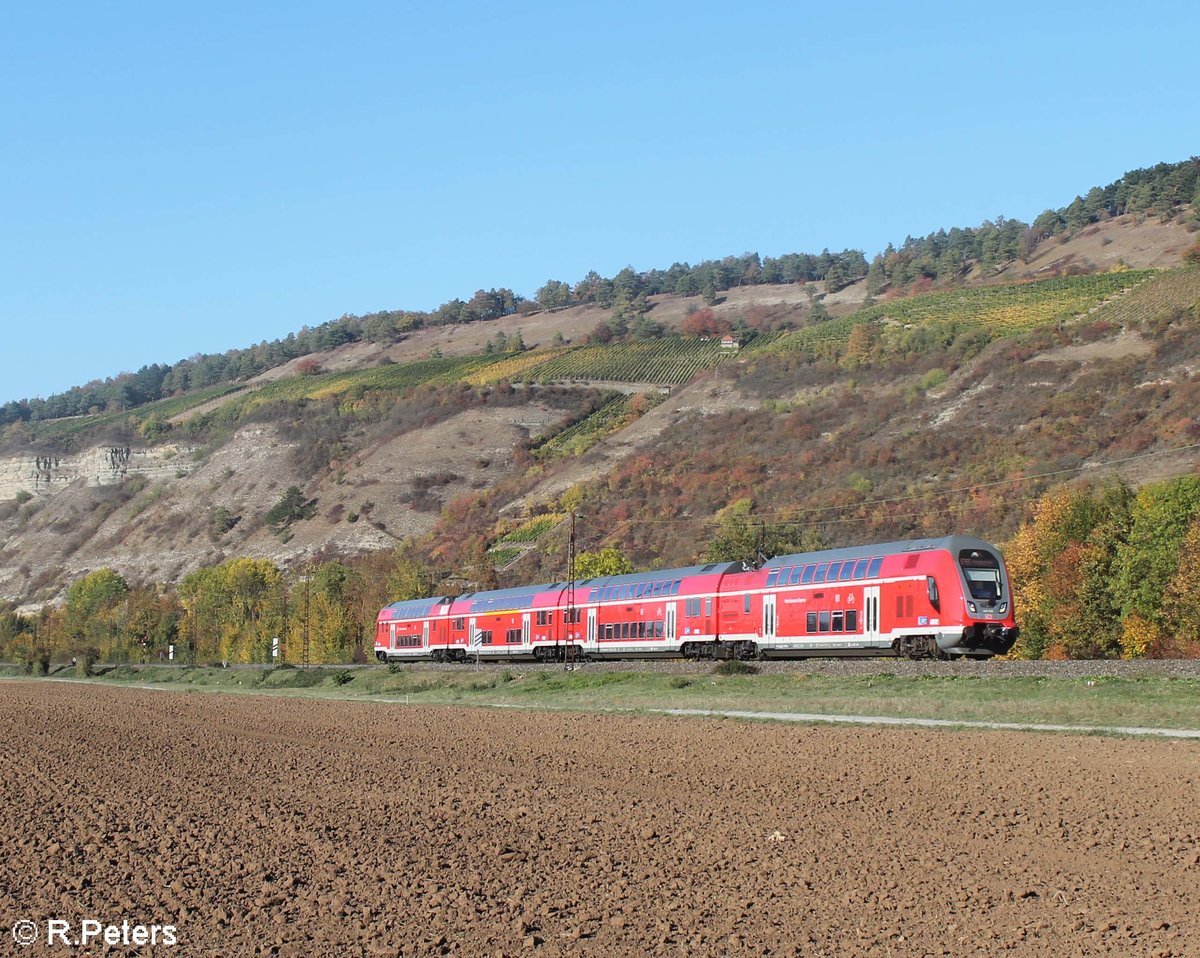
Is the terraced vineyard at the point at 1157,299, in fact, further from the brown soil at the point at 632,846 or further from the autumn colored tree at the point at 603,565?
the brown soil at the point at 632,846

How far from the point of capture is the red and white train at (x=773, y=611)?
3900 centimetres

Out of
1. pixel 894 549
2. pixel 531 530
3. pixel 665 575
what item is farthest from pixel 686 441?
pixel 894 549

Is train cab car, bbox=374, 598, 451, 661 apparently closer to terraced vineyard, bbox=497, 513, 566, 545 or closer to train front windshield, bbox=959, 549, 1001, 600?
terraced vineyard, bbox=497, 513, 566, 545

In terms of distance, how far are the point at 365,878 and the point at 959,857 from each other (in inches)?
255

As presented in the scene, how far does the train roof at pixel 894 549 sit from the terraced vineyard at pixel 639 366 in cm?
13031

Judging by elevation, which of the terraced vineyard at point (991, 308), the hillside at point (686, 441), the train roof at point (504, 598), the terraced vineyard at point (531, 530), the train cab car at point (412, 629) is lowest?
the train cab car at point (412, 629)

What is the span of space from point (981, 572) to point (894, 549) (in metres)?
3.29

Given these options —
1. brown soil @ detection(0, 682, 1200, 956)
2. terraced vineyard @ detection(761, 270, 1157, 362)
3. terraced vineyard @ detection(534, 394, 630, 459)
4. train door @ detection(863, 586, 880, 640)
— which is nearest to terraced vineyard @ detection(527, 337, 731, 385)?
terraced vineyard @ detection(534, 394, 630, 459)

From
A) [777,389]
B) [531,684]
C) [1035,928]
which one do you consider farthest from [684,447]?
[1035,928]

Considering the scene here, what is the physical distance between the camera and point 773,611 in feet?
151

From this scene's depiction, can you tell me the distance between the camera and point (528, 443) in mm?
156875

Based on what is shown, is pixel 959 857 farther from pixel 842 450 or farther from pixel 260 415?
pixel 260 415

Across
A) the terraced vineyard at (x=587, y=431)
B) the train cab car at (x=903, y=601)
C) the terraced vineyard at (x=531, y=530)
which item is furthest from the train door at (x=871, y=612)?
the terraced vineyard at (x=587, y=431)

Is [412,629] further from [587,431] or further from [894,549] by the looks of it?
[587,431]
